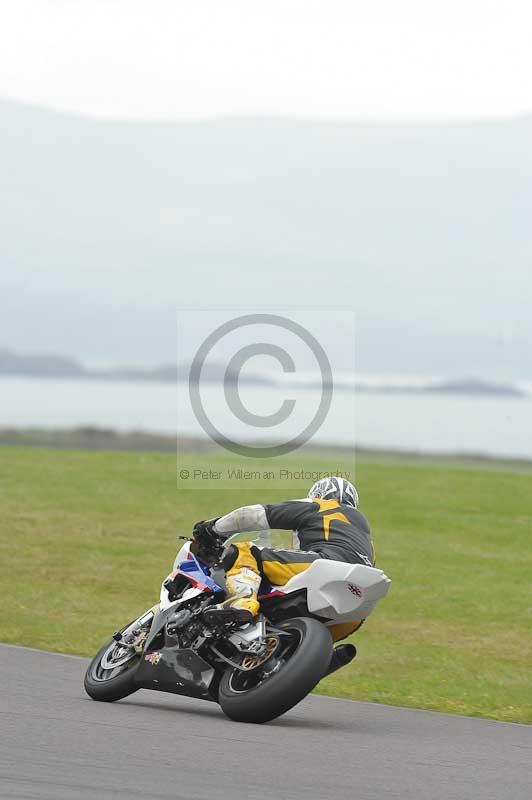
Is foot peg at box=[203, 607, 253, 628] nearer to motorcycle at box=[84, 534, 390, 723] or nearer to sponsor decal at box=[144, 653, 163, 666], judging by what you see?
motorcycle at box=[84, 534, 390, 723]

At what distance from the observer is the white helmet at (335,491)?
30.6 feet

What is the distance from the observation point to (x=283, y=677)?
312 inches

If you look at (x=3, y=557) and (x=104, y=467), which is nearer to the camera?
(x=3, y=557)

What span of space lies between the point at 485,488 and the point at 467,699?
15341 mm

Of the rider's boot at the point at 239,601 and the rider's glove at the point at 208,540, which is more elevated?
the rider's glove at the point at 208,540

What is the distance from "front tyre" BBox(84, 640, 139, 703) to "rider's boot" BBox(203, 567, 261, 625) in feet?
2.59

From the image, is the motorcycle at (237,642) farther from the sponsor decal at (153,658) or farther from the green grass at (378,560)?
the green grass at (378,560)

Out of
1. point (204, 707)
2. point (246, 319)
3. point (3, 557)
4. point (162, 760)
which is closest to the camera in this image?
point (162, 760)

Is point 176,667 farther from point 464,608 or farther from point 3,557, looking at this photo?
point 3,557

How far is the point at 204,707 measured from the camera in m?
9.39

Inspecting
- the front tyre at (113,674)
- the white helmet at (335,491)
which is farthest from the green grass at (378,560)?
the front tyre at (113,674)

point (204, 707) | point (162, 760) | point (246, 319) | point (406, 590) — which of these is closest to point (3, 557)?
point (406, 590)

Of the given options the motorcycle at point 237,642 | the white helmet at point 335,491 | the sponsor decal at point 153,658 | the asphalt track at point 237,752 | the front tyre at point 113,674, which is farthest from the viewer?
the white helmet at point 335,491

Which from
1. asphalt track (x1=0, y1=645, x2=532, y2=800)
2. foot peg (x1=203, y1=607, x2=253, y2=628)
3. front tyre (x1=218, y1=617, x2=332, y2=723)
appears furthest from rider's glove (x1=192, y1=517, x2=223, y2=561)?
asphalt track (x1=0, y1=645, x2=532, y2=800)
